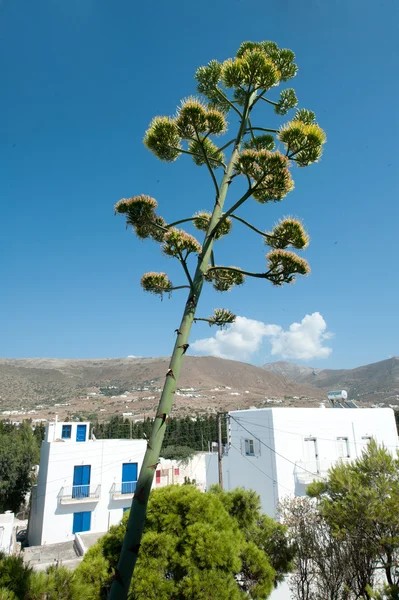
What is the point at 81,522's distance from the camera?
2098 centimetres

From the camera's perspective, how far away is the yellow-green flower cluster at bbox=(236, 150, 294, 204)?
3199mm

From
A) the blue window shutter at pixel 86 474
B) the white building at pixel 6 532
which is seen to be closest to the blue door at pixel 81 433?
the blue window shutter at pixel 86 474

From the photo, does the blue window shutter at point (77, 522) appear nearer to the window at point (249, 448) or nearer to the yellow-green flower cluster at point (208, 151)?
the window at point (249, 448)

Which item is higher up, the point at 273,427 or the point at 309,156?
the point at 309,156

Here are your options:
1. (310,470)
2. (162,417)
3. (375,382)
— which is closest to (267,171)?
(162,417)

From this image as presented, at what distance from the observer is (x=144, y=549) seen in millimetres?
5684

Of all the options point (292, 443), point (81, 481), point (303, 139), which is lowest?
point (81, 481)

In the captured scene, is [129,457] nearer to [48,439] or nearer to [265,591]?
[48,439]

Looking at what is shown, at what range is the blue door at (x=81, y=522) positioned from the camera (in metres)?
20.8

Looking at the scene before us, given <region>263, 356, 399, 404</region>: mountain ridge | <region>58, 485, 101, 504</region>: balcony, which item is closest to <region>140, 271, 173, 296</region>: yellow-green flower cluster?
<region>58, 485, 101, 504</region>: balcony

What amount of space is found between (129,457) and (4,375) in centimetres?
11019

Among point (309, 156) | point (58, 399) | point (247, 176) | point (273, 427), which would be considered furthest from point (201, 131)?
point (58, 399)

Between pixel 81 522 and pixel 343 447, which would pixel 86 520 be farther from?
pixel 343 447

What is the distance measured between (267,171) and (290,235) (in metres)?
0.69
